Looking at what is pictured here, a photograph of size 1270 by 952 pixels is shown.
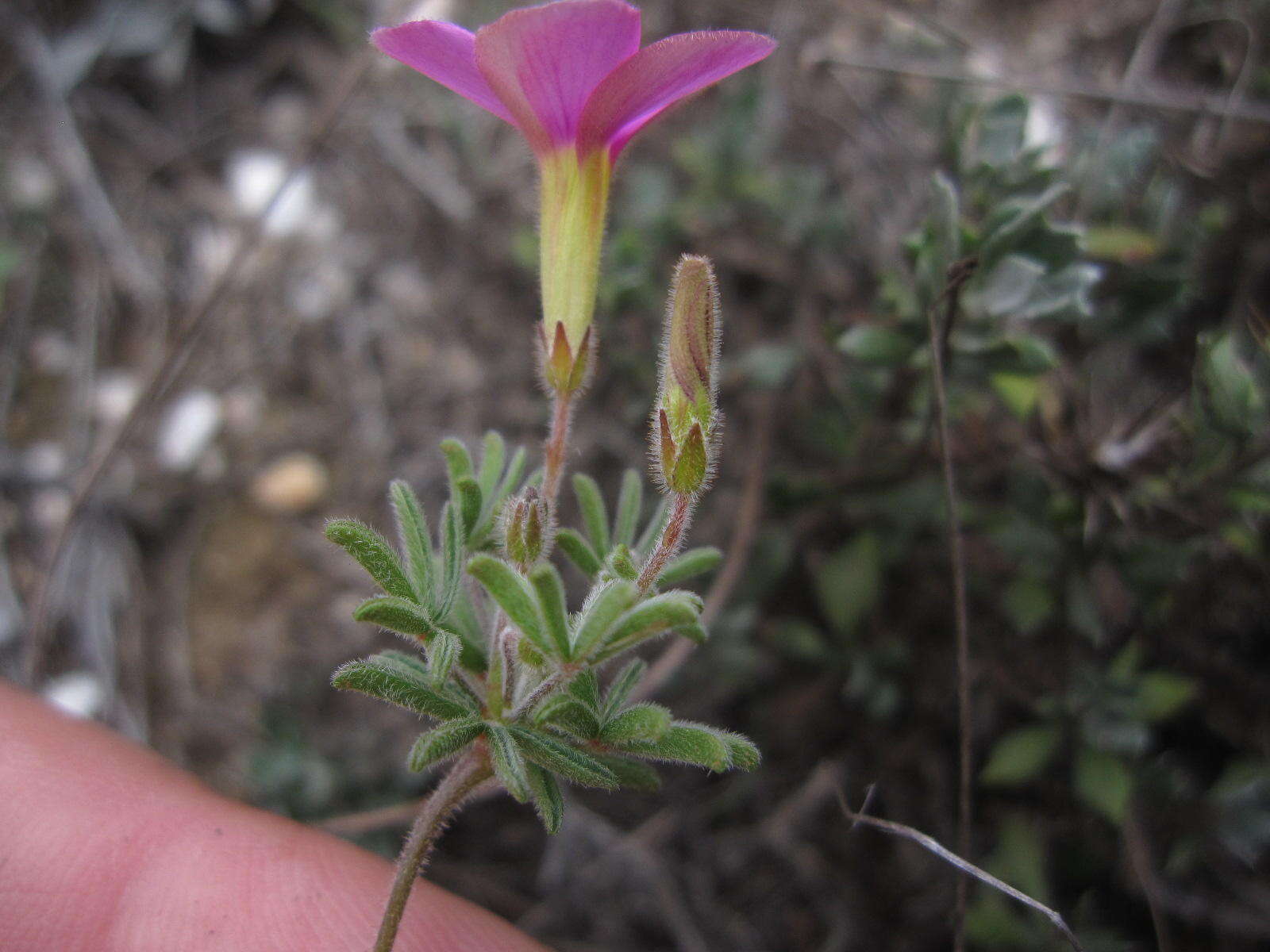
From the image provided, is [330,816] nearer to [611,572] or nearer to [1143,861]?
[611,572]

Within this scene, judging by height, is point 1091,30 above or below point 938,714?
above

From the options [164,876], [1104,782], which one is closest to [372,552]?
[164,876]

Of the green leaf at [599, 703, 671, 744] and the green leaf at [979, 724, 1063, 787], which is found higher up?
the green leaf at [599, 703, 671, 744]

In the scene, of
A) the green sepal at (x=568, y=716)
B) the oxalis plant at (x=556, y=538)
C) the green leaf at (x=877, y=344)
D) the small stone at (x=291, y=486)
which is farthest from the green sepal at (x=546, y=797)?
the small stone at (x=291, y=486)

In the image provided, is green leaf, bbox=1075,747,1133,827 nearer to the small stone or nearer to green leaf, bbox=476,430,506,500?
green leaf, bbox=476,430,506,500

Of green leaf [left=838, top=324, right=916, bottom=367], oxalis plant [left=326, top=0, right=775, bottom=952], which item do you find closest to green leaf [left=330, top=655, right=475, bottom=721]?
oxalis plant [left=326, top=0, right=775, bottom=952]

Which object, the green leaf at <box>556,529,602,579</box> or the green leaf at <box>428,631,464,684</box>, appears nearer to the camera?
the green leaf at <box>428,631,464,684</box>

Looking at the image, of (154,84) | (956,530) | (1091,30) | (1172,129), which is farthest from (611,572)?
(154,84)
